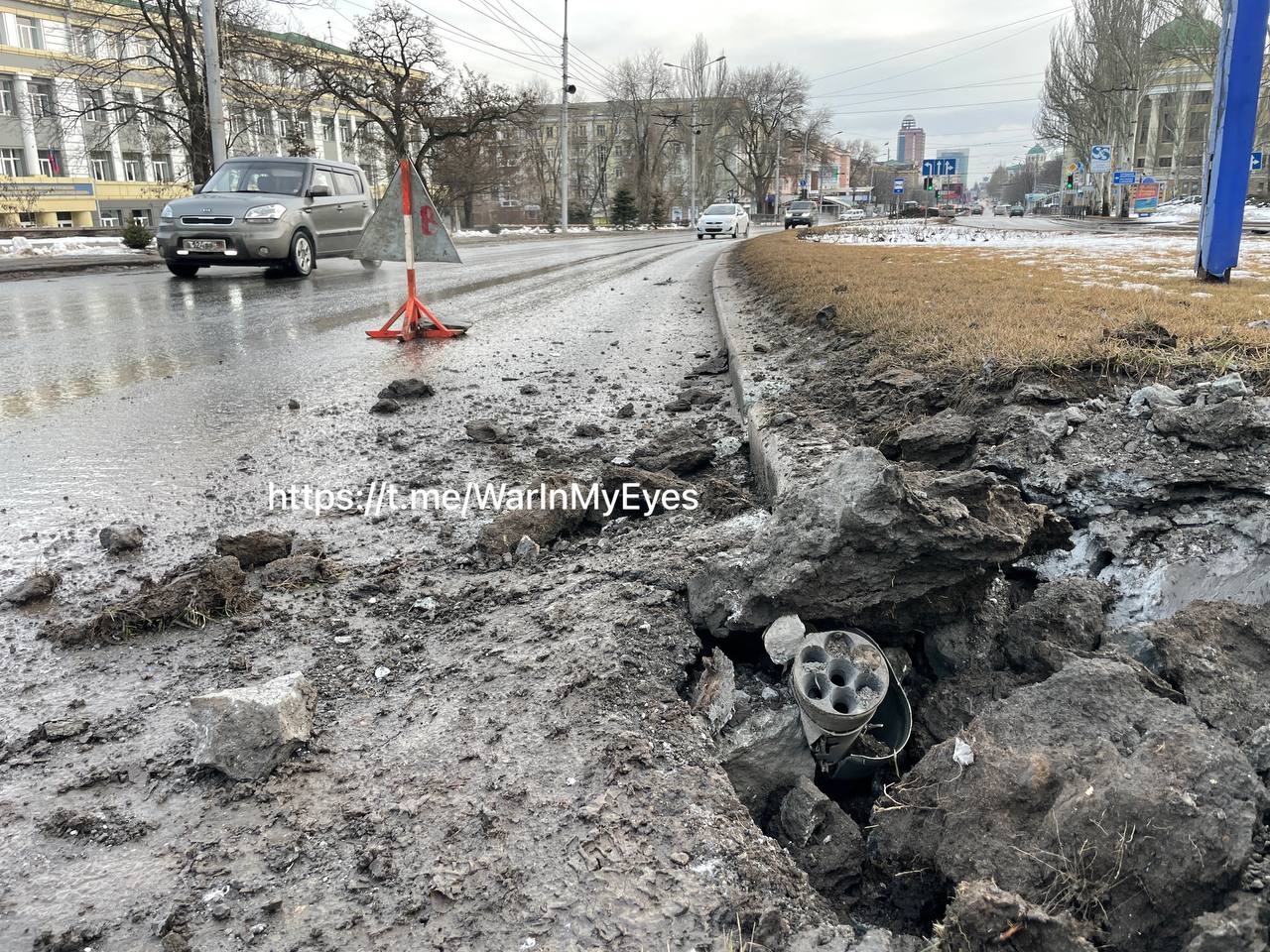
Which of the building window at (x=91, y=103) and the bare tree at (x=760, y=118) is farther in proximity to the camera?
the bare tree at (x=760, y=118)

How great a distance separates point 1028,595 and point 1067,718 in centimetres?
81

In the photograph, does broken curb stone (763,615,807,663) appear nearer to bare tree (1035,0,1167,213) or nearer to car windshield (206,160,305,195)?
car windshield (206,160,305,195)

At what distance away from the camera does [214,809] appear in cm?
179

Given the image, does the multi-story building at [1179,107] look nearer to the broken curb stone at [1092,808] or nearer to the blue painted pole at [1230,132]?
the blue painted pole at [1230,132]

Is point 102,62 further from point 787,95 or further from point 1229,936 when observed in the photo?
point 787,95

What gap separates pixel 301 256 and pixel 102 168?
2169 inches

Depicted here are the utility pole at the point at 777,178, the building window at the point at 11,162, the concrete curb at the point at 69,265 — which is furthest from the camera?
the utility pole at the point at 777,178

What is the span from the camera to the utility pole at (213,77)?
Result: 17.5 meters

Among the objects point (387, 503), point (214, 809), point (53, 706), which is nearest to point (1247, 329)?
point (387, 503)

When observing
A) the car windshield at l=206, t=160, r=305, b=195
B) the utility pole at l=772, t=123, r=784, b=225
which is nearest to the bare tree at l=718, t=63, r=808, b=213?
the utility pole at l=772, t=123, r=784, b=225

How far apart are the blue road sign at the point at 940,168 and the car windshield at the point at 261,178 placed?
31914mm

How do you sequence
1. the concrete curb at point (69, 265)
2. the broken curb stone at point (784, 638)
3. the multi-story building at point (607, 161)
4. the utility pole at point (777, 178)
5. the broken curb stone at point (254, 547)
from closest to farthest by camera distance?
the broken curb stone at point (784, 638) → the broken curb stone at point (254, 547) → the concrete curb at point (69, 265) → the multi-story building at point (607, 161) → the utility pole at point (777, 178)

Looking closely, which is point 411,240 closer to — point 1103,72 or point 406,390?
point 406,390

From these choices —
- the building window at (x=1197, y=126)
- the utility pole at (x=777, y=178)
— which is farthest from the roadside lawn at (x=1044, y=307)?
the utility pole at (x=777, y=178)
